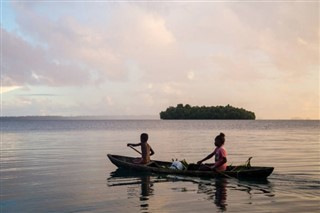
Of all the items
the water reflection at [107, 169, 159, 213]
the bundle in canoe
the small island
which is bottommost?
the water reflection at [107, 169, 159, 213]

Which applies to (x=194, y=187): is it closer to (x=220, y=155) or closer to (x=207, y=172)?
(x=207, y=172)

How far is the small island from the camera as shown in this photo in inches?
6654

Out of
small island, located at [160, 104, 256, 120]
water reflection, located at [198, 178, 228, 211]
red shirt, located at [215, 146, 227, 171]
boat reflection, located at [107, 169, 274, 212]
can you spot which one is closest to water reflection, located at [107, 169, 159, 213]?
boat reflection, located at [107, 169, 274, 212]

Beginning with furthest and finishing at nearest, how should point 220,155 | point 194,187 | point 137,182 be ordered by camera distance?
point 137,182, point 220,155, point 194,187

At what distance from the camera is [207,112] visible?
554ft

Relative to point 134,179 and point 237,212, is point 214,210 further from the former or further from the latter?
point 134,179

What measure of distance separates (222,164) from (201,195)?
10.4 feet

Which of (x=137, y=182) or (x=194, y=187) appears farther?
(x=137, y=182)

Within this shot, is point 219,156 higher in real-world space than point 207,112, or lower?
lower

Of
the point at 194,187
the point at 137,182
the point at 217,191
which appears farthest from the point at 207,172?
the point at 137,182

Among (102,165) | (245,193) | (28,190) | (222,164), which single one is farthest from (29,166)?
(245,193)

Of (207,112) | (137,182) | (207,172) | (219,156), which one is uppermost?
(207,112)

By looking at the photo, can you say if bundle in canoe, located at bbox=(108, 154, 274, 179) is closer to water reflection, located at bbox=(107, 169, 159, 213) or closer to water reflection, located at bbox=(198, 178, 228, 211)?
water reflection, located at bbox=(107, 169, 159, 213)

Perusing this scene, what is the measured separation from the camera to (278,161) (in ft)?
82.7
